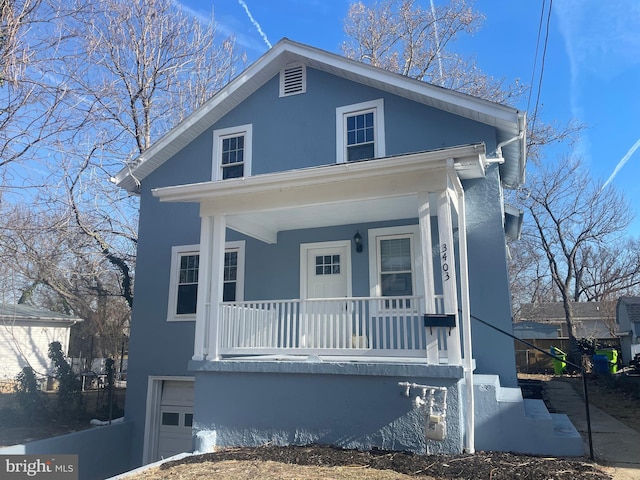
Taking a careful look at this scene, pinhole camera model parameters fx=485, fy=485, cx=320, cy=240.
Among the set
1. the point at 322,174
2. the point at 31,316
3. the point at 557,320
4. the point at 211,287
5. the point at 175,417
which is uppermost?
the point at 322,174

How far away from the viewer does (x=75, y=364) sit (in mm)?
21781

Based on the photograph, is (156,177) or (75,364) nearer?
(156,177)

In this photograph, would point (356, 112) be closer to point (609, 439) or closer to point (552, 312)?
point (609, 439)

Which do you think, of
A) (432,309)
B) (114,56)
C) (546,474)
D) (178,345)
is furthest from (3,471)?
(114,56)

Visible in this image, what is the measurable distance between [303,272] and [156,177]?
174 inches

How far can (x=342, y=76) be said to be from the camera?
9.84 m

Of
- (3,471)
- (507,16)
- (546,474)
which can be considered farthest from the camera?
(507,16)

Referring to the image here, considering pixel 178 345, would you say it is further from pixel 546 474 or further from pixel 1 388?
pixel 1 388

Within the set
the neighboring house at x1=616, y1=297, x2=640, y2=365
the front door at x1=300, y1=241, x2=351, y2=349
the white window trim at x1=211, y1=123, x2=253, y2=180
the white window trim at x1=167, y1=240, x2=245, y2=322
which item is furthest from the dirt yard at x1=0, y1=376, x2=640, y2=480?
the neighboring house at x1=616, y1=297, x2=640, y2=365

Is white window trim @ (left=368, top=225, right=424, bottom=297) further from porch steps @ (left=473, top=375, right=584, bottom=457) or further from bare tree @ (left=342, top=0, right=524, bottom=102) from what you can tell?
bare tree @ (left=342, top=0, right=524, bottom=102)

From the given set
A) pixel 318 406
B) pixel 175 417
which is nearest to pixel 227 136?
pixel 175 417

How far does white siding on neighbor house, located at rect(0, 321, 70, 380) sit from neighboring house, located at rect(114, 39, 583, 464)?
1287 cm

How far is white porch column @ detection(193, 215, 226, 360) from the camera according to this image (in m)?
7.51

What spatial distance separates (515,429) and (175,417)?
6945 millimetres
